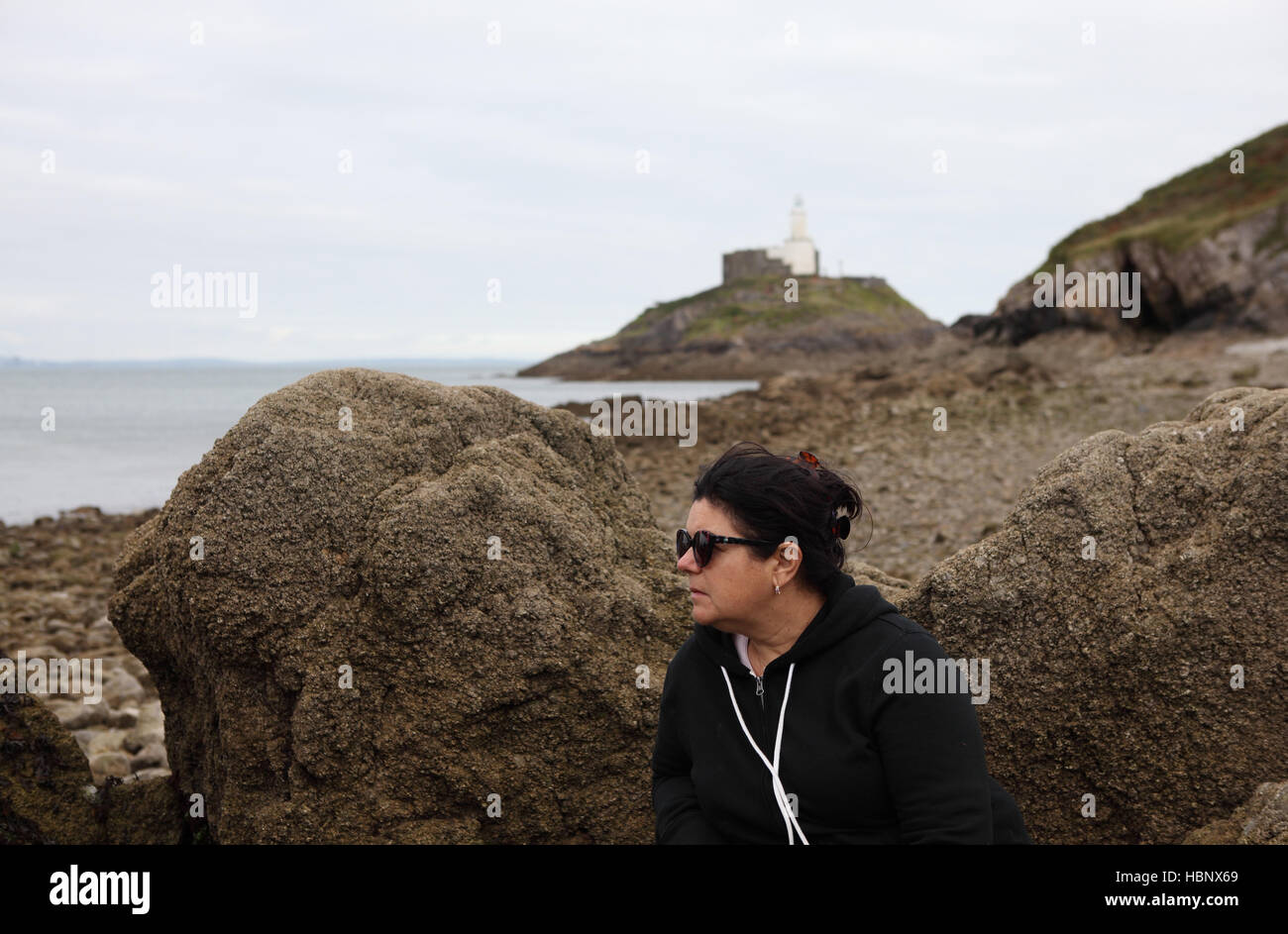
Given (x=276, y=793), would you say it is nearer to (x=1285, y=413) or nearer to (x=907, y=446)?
(x=1285, y=413)

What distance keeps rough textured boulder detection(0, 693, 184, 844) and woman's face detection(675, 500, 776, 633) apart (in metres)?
3.51

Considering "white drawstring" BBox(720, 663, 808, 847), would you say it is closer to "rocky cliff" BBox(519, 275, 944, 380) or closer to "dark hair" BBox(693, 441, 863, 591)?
"dark hair" BBox(693, 441, 863, 591)

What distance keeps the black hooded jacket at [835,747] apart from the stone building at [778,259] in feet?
424

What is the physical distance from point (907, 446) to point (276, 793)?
2177cm

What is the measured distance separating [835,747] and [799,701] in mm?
204

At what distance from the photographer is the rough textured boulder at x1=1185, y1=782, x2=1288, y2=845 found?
3.78 metres

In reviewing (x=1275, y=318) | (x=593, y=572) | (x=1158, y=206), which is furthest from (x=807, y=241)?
(x=593, y=572)

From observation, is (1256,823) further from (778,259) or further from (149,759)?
(778,259)

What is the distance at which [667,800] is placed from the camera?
3.96 metres

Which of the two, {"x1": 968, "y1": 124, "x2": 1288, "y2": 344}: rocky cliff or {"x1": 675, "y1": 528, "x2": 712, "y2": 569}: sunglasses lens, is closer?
{"x1": 675, "y1": 528, "x2": 712, "y2": 569}: sunglasses lens

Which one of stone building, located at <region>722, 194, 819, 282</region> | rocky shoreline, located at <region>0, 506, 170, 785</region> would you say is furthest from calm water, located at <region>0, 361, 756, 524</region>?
stone building, located at <region>722, 194, 819, 282</region>

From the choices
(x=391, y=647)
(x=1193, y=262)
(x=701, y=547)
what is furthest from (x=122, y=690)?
(x=1193, y=262)

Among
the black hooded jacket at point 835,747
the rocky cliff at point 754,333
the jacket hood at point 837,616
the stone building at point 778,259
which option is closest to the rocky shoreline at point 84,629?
the black hooded jacket at point 835,747

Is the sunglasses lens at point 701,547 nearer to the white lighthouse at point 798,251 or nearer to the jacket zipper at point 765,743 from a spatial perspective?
the jacket zipper at point 765,743
